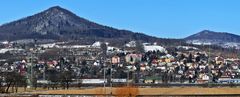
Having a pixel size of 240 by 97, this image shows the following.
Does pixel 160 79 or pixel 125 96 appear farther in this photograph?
pixel 160 79

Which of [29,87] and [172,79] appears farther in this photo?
[172,79]

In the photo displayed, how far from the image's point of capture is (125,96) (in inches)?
3068

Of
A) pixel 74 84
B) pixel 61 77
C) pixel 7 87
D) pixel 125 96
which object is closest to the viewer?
pixel 125 96

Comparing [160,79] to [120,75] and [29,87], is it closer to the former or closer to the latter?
[120,75]

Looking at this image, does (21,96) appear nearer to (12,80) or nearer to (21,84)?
(12,80)

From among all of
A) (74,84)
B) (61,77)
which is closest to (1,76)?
(61,77)

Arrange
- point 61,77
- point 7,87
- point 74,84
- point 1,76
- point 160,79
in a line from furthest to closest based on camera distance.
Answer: point 160,79
point 74,84
point 61,77
point 1,76
point 7,87

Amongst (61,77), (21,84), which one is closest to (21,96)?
(21,84)

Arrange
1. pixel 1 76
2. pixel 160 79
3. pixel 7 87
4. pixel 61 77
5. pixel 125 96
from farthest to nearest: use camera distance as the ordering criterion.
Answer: pixel 160 79
pixel 61 77
pixel 1 76
pixel 7 87
pixel 125 96

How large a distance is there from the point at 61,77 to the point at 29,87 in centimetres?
1189

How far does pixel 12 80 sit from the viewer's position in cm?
11400

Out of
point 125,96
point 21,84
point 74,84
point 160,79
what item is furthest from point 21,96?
point 160,79

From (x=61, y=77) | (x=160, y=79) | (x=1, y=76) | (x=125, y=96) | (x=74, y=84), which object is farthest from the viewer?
(x=160, y=79)

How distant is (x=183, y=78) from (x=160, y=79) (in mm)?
11748
